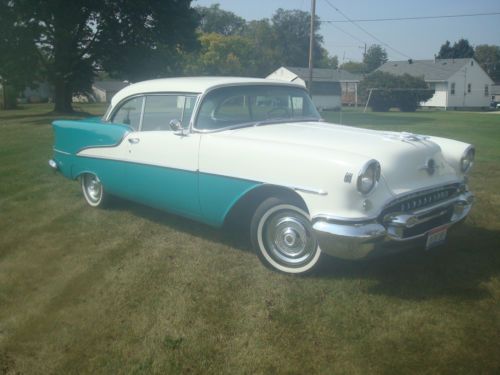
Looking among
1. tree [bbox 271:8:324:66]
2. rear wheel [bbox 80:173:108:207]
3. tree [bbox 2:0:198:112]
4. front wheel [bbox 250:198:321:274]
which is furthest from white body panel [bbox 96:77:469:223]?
tree [bbox 271:8:324:66]

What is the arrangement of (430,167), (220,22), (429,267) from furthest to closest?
1. (220,22)
2. (429,267)
3. (430,167)

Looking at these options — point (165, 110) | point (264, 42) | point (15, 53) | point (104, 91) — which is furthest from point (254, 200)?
point (264, 42)

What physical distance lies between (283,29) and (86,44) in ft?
232

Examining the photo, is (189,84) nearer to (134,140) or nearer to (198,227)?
(134,140)

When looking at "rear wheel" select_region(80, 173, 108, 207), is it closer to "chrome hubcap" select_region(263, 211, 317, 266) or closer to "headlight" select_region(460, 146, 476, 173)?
"chrome hubcap" select_region(263, 211, 317, 266)

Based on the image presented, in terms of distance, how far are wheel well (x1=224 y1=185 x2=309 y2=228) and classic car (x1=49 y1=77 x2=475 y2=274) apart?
0.03 feet

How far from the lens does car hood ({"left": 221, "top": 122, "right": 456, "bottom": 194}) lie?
12.5 ft

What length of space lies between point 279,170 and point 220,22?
334 ft

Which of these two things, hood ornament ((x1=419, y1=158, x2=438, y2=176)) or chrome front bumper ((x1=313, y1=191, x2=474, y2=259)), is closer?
chrome front bumper ((x1=313, y1=191, x2=474, y2=259))

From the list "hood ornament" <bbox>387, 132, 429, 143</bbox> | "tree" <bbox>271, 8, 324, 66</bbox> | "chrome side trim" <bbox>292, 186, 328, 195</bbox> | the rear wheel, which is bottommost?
the rear wheel

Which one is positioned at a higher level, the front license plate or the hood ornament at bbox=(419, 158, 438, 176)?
the hood ornament at bbox=(419, 158, 438, 176)

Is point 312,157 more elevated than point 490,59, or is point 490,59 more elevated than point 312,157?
point 490,59

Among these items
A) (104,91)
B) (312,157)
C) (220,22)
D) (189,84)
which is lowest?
(312,157)

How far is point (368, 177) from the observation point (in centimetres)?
358
